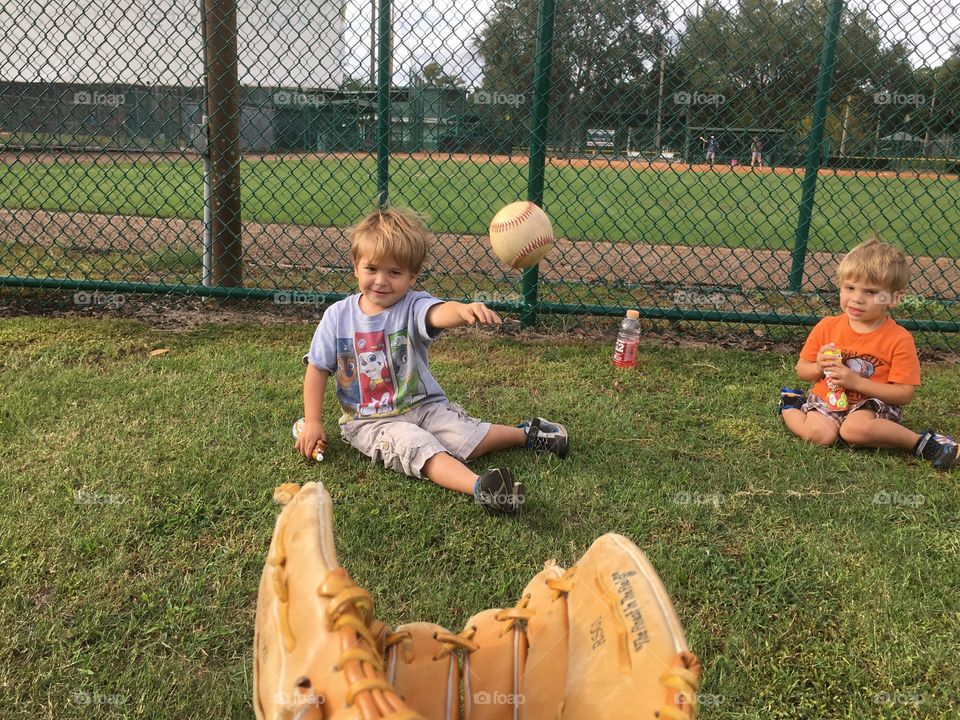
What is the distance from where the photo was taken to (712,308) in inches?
205

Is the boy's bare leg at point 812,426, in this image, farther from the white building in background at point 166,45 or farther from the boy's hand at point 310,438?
the white building in background at point 166,45

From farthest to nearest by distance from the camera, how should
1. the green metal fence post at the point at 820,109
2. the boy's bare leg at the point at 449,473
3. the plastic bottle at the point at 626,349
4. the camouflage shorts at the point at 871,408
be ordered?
the green metal fence post at the point at 820,109
the plastic bottle at the point at 626,349
the camouflage shorts at the point at 871,408
the boy's bare leg at the point at 449,473

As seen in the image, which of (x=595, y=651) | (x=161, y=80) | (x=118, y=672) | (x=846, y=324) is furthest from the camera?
(x=161, y=80)

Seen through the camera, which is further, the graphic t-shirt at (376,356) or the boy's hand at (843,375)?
the boy's hand at (843,375)

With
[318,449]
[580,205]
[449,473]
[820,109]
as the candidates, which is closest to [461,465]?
[449,473]

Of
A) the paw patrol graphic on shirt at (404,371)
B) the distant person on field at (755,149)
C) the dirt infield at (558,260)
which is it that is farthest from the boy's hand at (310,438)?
the distant person on field at (755,149)

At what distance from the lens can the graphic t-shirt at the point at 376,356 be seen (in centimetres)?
305

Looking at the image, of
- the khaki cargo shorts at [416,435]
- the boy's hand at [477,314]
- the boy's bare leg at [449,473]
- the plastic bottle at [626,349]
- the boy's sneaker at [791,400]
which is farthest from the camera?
the plastic bottle at [626,349]

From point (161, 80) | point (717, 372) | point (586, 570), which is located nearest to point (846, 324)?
point (717, 372)

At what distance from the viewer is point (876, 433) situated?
3170mm

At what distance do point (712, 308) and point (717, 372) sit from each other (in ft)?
3.91

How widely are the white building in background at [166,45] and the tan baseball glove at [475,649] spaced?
4.10m

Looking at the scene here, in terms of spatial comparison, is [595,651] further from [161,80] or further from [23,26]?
[23,26]

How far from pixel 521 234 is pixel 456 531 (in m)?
1.45
